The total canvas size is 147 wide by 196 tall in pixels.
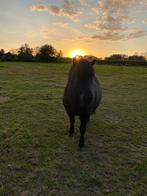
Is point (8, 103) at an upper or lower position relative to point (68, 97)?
lower

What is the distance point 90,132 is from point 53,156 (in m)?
1.24

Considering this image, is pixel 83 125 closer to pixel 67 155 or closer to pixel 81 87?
pixel 67 155

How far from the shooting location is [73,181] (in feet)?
8.80

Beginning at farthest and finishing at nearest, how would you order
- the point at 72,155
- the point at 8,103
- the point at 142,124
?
the point at 8,103, the point at 142,124, the point at 72,155

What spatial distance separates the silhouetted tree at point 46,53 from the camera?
4728 cm

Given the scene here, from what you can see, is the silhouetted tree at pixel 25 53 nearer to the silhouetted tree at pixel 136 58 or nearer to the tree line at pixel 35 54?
the tree line at pixel 35 54

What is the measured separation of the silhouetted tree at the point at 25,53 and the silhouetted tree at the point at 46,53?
2.18m

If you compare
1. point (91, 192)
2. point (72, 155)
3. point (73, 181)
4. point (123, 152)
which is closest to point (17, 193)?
point (73, 181)

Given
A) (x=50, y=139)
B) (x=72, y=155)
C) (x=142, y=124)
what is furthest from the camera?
(x=142, y=124)

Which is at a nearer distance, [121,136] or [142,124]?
[121,136]

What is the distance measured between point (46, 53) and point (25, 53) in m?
4.81

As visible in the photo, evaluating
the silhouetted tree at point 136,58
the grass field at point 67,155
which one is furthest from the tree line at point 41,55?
the grass field at point 67,155

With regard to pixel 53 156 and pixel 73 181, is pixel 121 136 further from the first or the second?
pixel 73 181

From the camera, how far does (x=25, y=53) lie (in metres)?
49.0
